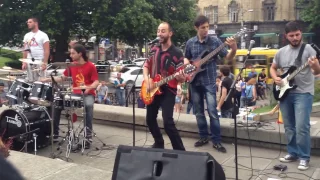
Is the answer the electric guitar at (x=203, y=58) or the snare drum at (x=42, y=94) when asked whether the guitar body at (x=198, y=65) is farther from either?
the snare drum at (x=42, y=94)

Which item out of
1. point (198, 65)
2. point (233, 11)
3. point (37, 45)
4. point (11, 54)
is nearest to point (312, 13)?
point (233, 11)

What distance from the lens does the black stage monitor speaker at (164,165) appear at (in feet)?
10.7

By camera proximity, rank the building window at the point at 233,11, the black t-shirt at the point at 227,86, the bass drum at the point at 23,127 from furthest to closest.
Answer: the building window at the point at 233,11 < the black t-shirt at the point at 227,86 < the bass drum at the point at 23,127

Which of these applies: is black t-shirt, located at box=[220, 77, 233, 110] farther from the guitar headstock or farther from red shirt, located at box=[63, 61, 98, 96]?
the guitar headstock

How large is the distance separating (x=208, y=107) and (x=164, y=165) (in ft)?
8.73

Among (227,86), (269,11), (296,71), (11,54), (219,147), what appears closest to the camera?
(296,71)

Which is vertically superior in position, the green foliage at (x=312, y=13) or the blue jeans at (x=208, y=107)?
A: the green foliage at (x=312, y=13)

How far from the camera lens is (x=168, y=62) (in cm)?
546

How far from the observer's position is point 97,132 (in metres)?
7.82

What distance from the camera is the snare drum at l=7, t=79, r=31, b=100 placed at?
248 inches

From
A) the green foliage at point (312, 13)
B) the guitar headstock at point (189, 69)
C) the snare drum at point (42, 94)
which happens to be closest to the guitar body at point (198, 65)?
the guitar headstock at point (189, 69)

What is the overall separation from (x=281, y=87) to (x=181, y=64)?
4.57 ft

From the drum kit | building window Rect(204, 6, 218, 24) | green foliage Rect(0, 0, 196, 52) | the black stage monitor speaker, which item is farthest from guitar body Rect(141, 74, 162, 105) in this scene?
building window Rect(204, 6, 218, 24)

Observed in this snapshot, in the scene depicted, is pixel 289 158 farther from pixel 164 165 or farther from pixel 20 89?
pixel 20 89
